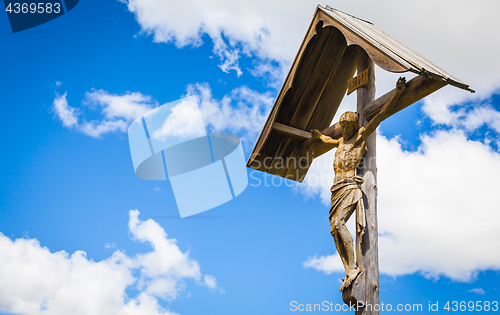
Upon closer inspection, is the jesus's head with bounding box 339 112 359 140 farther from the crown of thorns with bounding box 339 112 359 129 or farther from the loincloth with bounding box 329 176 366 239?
the loincloth with bounding box 329 176 366 239

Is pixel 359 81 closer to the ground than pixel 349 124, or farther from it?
farther from it

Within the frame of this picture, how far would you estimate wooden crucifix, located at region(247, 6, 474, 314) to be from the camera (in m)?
4.93

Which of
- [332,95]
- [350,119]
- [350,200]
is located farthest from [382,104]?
[332,95]

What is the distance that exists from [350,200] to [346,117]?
111 cm

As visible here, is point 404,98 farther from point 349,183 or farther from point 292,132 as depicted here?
point 292,132

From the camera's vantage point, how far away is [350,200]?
5.21 meters

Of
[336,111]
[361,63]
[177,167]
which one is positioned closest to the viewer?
[361,63]

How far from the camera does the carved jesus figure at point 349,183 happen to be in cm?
510

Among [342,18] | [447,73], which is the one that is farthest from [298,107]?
[447,73]

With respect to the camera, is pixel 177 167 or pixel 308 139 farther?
pixel 177 167

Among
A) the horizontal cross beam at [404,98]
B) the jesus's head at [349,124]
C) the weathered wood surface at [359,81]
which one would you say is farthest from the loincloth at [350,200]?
the weathered wood surface at [359,81]

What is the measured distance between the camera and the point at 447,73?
489 centimetres

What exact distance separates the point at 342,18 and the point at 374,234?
2675 millimetres

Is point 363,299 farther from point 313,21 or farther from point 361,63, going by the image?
point 313,21
